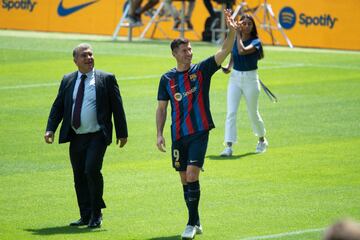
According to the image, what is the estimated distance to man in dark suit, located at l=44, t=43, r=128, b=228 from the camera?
10680 mm

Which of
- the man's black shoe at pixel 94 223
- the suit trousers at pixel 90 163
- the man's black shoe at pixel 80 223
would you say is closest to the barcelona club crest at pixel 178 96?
the suit trousers at pixel 90 163

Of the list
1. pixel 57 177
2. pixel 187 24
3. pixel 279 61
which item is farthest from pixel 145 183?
pixel 187 24

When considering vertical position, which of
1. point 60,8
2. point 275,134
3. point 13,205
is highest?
point 13,205

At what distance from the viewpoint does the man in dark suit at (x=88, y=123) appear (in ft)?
35.0

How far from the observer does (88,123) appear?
1073 centimetres

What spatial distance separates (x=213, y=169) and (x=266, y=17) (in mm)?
19134

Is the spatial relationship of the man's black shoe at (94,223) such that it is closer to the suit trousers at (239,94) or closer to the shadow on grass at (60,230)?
the shadow on grass at (60,230)

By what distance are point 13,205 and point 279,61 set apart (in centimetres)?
1768

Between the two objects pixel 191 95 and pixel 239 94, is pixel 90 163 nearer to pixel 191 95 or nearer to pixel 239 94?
pixel 191 95

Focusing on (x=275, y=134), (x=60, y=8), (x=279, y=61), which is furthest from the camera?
(x=60, y=8)

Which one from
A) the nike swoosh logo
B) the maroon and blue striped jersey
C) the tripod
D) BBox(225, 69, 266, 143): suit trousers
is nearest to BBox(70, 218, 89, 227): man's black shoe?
the maroon and blue striped jersey

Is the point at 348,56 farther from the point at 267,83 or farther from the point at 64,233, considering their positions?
the point at 64,233

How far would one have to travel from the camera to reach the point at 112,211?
1166 centimetres

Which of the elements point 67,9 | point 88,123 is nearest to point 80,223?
point 88,123
